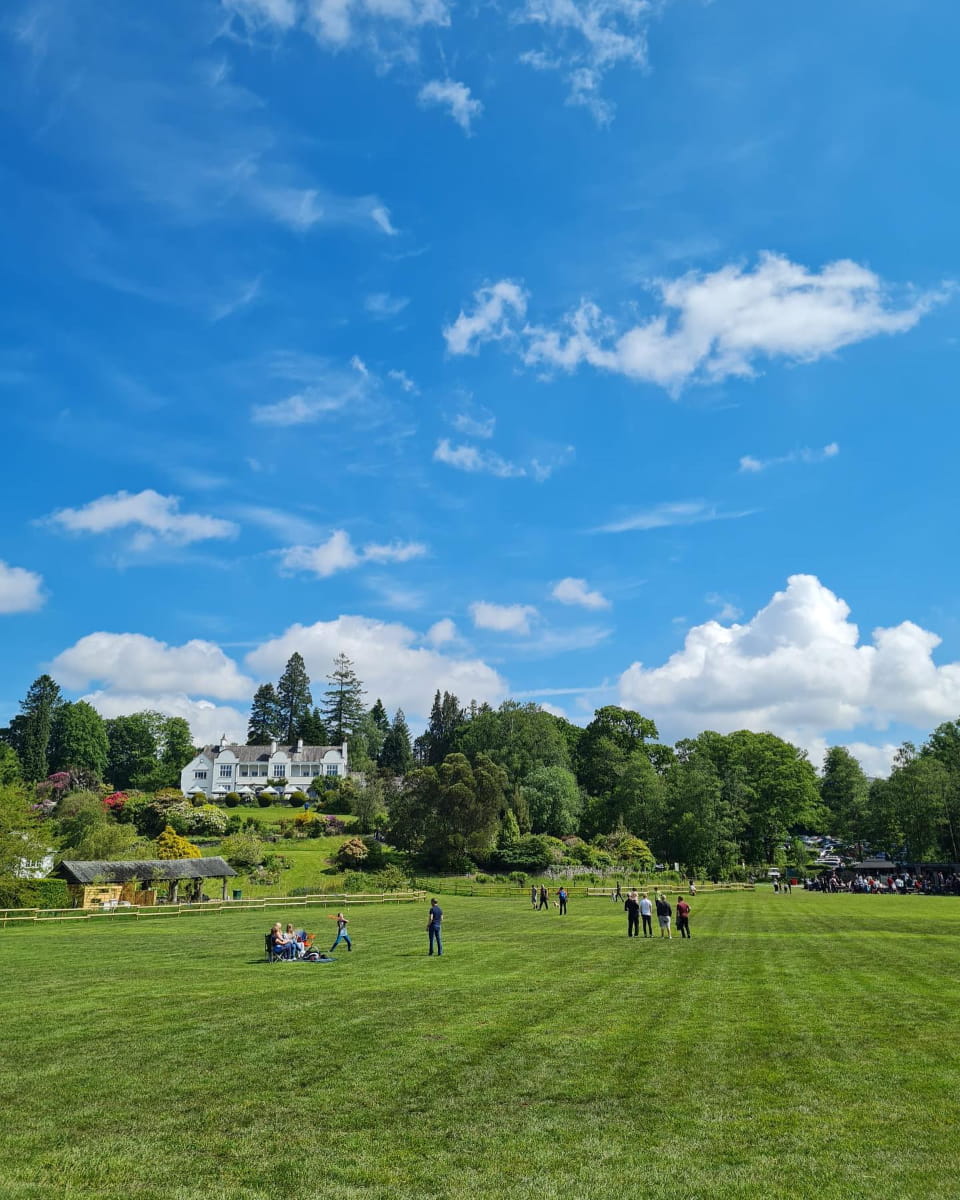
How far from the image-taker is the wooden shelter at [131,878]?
5081 cm

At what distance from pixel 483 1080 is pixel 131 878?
156 feet

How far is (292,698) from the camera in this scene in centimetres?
16612

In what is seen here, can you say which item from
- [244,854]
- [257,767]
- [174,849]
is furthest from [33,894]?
[257,767]

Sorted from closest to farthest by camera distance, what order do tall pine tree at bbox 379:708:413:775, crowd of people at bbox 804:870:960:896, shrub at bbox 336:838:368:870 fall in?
crowd of people at bbox 804:870:960:896 → shrub at bbox 336:838:368:870 → tall pine tree at bbox 379:708:413:775

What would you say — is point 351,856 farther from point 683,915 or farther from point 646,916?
point 683,915

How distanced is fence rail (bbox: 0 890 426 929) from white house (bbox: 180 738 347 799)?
78211 millimetres

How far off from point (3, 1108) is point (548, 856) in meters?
70.9

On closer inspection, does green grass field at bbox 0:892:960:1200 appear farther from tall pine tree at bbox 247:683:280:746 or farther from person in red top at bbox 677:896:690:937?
tall pine tree at bbox 247:683:280:746

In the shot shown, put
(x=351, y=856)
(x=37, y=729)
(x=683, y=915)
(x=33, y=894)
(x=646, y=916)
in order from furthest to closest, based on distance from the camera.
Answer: (x=37, y=729), (x=351, y=856), (x=33, y=894), (x=646, y=916), (x=683, y=915)

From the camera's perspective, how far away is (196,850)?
76500mm

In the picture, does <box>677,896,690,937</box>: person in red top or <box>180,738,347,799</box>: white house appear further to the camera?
<box>180,738,347,799</box>: white house

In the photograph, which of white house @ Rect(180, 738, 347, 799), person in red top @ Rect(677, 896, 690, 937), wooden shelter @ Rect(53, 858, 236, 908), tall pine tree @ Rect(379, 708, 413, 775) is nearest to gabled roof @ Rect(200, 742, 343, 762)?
white house @ Rect(180, 738, 347, 799)

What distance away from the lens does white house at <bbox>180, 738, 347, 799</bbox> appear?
134125 mm

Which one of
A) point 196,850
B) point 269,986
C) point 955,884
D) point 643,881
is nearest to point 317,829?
point 196,850
